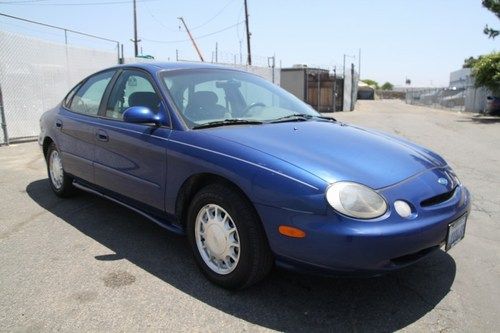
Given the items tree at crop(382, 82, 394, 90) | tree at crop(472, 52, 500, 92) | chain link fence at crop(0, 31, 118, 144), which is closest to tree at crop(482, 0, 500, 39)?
tree at crop(472, 52, 500, 92)

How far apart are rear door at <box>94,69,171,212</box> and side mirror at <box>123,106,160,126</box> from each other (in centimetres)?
9

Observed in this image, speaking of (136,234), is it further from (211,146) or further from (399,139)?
(399,139)

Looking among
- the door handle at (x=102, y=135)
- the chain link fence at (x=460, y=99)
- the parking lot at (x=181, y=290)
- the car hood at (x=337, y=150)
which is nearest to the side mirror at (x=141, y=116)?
the car hood at (x=337, y=150)

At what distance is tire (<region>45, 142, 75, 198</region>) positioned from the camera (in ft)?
17.1

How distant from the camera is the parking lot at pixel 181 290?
281 centimetres

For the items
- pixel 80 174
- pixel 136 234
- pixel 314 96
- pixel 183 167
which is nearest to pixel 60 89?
pixel 80 174

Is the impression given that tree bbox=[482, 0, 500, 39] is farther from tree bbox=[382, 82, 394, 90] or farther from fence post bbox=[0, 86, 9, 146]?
tree bbox=[382, 82, 394, 90]

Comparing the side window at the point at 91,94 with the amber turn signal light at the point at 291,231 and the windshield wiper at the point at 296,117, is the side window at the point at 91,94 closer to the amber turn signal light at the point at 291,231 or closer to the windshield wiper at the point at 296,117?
the windshield wiper at the point at 296,117

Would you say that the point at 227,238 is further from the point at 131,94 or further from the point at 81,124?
the point at 81,124

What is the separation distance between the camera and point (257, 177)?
2.87 meters

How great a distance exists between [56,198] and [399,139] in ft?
12.9

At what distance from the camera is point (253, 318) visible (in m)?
2.85

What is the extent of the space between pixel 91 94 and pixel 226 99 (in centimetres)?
168

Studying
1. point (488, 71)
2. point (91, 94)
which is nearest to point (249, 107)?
point (91, 94)
